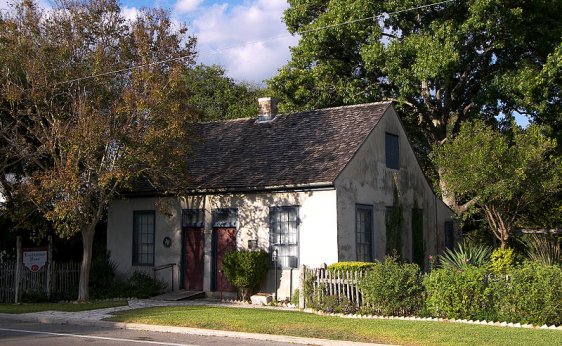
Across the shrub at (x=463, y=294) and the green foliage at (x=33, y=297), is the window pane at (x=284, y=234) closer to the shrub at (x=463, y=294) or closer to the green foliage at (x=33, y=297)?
the shrub at (x=463, y=294)

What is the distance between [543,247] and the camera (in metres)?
27.1

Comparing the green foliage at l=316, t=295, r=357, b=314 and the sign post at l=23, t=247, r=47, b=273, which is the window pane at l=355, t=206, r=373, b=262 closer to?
the green foliage at l=316, t=295, r=357, b=314

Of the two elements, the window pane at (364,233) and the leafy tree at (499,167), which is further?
the leafy tree at (499,167)

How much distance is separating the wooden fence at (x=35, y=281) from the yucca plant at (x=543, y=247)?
17.3 m

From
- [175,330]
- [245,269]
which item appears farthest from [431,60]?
[175,330]

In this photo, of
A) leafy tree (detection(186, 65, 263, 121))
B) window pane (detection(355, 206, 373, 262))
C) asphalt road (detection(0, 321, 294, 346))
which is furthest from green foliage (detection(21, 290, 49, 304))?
leafy tree (detection(186, 65, 263, 121))

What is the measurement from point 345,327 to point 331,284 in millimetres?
3983

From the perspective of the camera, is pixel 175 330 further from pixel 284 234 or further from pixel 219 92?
pixel 219 92

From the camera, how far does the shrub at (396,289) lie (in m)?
16.1

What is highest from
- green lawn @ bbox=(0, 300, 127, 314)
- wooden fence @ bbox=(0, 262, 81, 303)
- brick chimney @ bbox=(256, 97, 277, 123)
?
brick chimney @ bbox=(256, 97, 277, 123)

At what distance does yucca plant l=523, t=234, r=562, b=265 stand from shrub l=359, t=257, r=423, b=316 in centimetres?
1058

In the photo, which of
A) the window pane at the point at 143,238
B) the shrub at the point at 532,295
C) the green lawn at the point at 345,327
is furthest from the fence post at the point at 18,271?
the shrub at the point at 532,295

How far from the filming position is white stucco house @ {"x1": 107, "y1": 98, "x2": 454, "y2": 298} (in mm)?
20500

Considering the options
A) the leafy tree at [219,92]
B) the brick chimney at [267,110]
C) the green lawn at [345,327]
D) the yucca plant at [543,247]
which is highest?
the leafy tree at [219,92]
